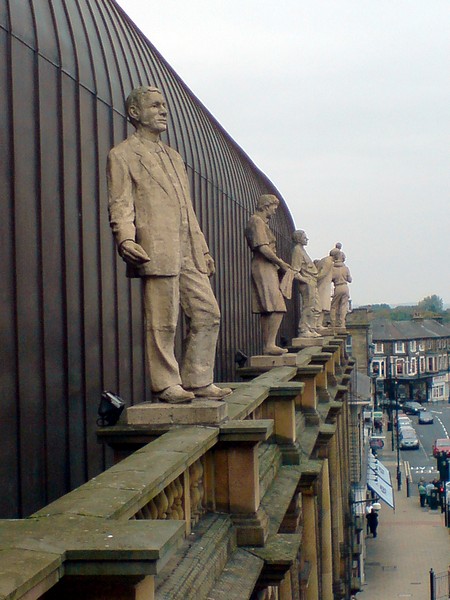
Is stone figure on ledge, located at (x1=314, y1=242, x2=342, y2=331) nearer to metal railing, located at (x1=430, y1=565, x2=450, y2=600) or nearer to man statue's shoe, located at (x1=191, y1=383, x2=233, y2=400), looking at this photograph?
metal railing, located at (x1=430, y1=565, x2=450, y2=600)

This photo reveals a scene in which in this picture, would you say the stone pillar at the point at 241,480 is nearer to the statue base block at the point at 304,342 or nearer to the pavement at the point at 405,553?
the statue base block at the point at 304,342

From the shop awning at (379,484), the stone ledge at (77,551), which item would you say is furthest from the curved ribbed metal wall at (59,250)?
the shop awning at (379,484)

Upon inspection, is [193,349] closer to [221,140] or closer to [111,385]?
[111,385]

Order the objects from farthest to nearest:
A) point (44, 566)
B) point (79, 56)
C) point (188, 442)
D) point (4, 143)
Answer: point (79, 56) → point (4, 143) → point (188, 442) → point (44, 566)

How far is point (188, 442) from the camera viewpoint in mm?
6730

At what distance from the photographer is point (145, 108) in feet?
26.0

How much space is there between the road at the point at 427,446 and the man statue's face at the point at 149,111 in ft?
210

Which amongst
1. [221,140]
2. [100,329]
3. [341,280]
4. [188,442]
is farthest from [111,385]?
[341,280]

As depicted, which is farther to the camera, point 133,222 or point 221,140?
point 221,140

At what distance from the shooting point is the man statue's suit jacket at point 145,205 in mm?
7562

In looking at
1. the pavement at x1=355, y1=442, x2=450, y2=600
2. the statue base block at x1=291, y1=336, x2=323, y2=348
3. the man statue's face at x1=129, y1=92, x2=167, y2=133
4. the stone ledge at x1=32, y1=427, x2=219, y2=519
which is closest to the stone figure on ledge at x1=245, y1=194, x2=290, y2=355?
the man statue's face at x1=129, y1=92, x2=167, y2=133

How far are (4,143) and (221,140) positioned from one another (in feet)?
45.6

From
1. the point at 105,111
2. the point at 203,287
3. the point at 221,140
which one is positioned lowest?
the point at 203,287

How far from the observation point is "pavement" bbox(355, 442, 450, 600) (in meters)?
38.2
